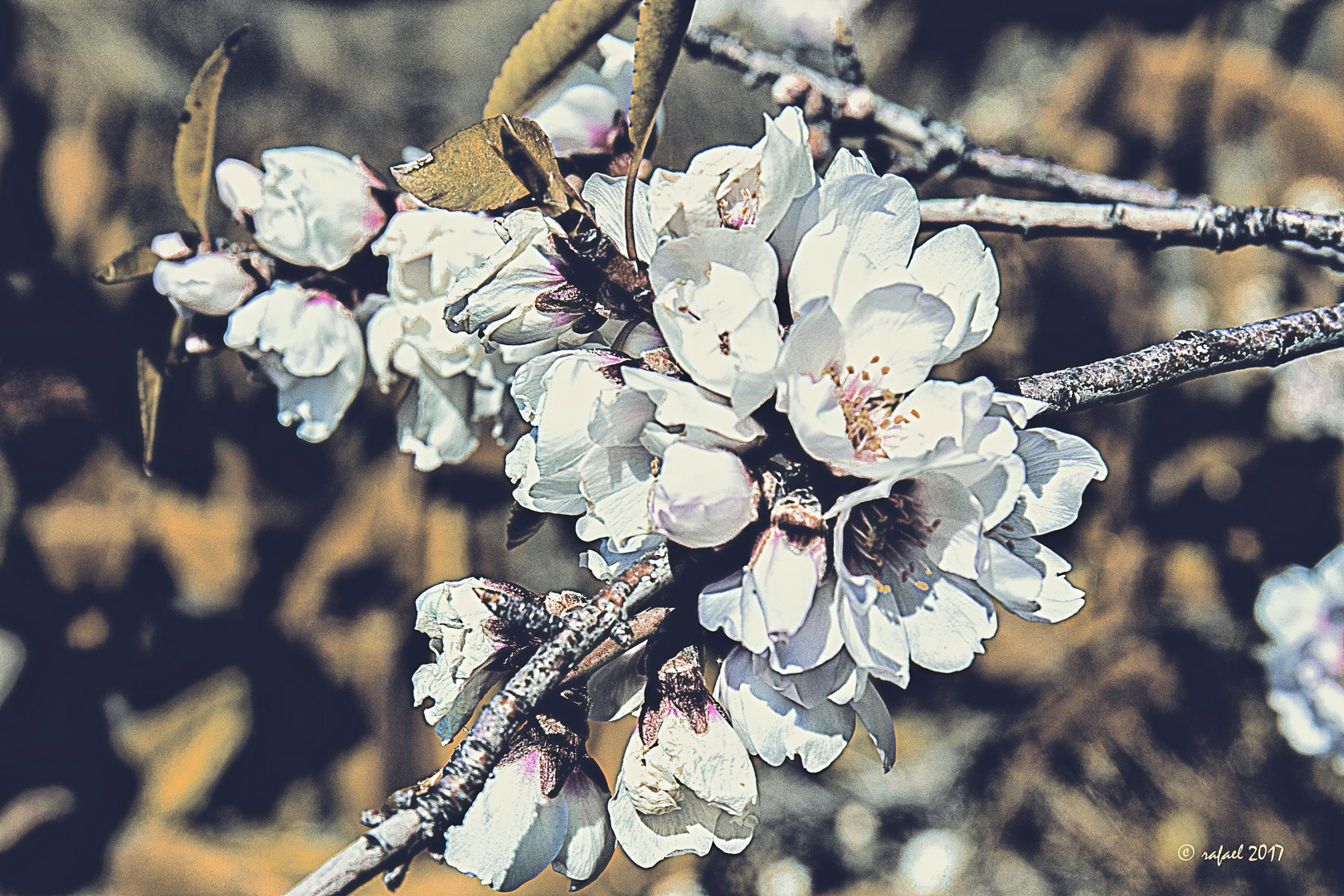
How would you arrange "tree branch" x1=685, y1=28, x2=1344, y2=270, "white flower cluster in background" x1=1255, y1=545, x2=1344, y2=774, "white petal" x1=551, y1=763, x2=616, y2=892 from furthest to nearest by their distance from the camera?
"white flower cluster in background" x1=1255, y1=545, x2=1344, y2=774 → "tree branch" x1=685, y1=28, x2=1344, y2=270 → "white petal" x1=551, y1=763, x2=616, y2=892

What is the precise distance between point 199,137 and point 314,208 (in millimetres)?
109

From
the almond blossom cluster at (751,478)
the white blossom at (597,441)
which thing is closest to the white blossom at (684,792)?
the almond blossom cluster at (751,478)

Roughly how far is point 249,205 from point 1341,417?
1717 mm

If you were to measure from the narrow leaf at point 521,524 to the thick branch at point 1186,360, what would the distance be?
264 mm

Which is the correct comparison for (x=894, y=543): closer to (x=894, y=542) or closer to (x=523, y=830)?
(x=894, y=542)

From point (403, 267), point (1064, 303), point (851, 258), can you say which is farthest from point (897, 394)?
point (1064, 303)

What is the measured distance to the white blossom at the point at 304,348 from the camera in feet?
1.75

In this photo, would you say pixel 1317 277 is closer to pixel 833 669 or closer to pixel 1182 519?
pixel 1182 519

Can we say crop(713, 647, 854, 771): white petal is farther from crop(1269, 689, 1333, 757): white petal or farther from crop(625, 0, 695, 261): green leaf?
crop(1269, 689, 1333, 757): white petal

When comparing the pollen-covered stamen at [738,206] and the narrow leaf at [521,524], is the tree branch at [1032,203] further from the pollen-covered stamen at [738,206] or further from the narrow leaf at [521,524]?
the narrow leaf at [521,524]

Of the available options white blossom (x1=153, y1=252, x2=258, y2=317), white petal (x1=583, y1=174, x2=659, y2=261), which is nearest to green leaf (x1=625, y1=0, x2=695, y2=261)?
white petal (x1=583, y1=174, x2=659, y2=261)

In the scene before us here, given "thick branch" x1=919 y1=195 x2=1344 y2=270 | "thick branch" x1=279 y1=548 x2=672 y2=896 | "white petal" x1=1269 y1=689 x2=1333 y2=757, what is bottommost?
"white petal" x1=1269 y1=689 x2=1333 y2=757

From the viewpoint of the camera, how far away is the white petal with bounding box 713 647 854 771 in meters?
0.36

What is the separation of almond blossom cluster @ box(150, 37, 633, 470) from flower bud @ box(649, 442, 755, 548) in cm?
24
